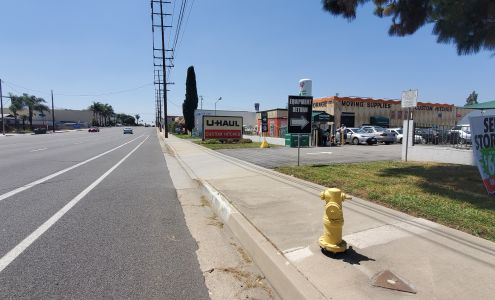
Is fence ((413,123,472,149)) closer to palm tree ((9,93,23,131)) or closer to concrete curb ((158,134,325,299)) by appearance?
concrete curb ((158,134,325,299))

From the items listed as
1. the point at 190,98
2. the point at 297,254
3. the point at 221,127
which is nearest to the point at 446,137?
the point at 297,254

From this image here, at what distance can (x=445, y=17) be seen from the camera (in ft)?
26.9

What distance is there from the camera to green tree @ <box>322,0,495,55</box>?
25.5ft

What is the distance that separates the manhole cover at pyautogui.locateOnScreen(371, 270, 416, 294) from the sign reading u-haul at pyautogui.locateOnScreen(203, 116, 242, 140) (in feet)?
91.2

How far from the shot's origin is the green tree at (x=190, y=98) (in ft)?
184

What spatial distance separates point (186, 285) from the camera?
12.7ft

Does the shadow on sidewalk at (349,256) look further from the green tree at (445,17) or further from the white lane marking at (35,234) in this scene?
the green tree at (445,17)

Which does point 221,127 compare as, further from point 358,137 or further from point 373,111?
point 373,111

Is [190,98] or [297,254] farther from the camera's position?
[190,98]

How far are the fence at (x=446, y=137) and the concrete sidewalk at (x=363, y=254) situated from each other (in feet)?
27.0

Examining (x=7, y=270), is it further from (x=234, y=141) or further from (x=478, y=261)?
(x=234, y=141)

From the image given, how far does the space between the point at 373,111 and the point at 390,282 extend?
48.6m

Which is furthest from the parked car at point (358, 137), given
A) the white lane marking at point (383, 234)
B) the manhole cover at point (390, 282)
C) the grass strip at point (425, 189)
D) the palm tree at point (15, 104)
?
the palm tree at point (15, 104)

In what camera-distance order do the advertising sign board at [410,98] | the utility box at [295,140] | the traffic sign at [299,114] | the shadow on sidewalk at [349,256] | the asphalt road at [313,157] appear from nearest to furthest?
the shadow on sidewalk at [349,256]
the traffic sign at [299,114]
the advertising sign board at [410,98]
the asphalt road at [313,157]
the utility box at [295,140]
